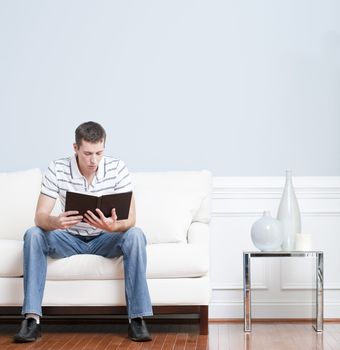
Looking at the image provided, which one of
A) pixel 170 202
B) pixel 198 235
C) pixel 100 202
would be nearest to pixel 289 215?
pixel 198 235

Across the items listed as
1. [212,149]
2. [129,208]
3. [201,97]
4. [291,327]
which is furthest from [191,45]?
[291,327]

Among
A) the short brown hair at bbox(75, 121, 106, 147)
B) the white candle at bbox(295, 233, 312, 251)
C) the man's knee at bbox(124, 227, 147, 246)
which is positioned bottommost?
the white candle at bbox(295, 233, 312, 251)

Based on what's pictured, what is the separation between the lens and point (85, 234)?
13.3ft

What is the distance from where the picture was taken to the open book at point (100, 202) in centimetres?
372

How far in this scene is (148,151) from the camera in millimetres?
4773

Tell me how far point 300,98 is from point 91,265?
1.72 m

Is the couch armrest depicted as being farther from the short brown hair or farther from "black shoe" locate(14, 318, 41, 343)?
"black shoe" locate(14, 318, 41, 343)

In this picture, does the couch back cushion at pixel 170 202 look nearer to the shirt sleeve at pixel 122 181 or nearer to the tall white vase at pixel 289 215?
the shirt sleeve at pixel 122 181

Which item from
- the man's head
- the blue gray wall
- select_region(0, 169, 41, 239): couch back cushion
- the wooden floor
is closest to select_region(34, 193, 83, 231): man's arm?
the man's head

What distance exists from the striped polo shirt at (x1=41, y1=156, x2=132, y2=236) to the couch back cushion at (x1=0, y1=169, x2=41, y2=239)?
44 centimetres

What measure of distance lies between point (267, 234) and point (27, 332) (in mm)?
1353

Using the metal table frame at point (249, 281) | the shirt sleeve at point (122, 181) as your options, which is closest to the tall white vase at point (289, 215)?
the metal table frame at point (249, 281)

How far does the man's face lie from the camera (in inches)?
153

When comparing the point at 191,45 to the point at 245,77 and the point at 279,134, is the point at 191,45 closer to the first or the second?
the point at 245,77
